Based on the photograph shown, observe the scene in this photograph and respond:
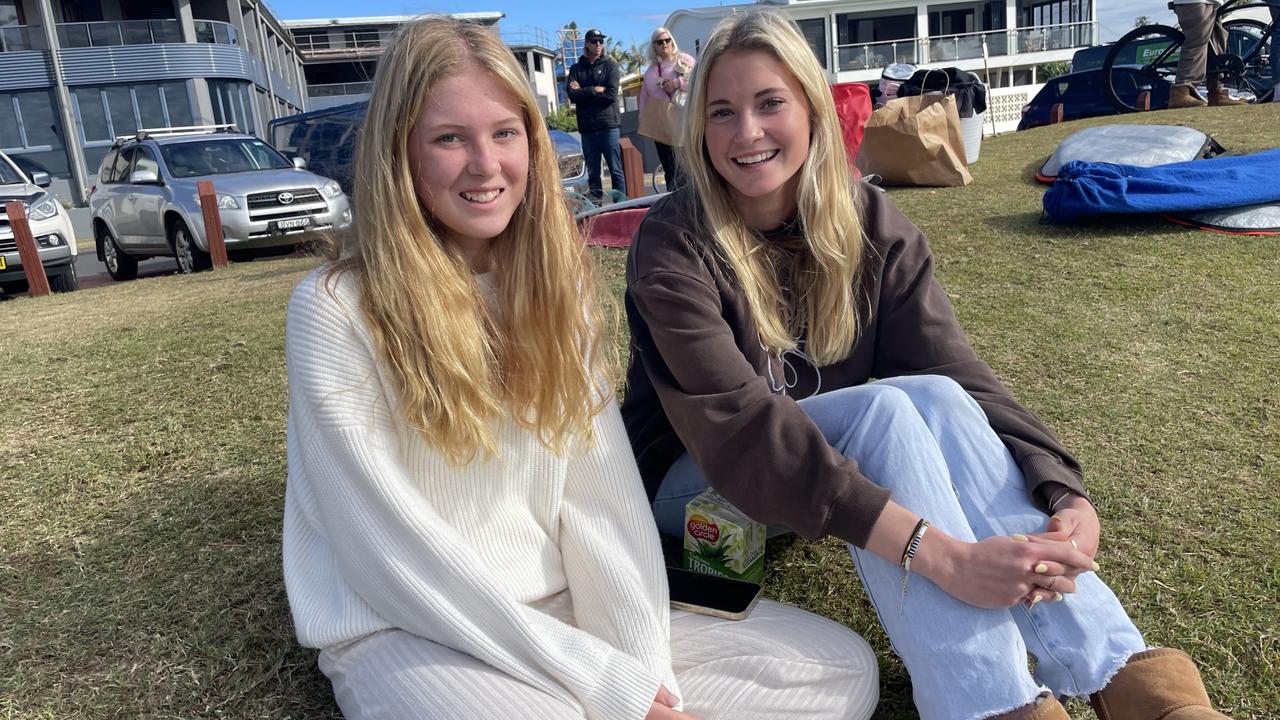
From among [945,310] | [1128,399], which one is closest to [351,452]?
[945,310]

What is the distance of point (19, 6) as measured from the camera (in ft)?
92.2

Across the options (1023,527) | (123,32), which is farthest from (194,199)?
(123,32)

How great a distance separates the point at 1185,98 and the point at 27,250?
13240 millimetres

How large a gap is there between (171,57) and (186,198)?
899 inches

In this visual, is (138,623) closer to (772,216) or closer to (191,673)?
(191,673)

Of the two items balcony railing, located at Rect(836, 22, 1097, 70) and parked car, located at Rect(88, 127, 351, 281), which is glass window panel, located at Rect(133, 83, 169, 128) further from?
balcony railing, located at Rect(836, 22, 1097, 70)

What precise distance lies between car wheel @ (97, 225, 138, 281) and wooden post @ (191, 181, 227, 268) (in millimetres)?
1908

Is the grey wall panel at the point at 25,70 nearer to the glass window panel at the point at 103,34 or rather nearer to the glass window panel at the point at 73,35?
the glass window panel at the point at 73,35

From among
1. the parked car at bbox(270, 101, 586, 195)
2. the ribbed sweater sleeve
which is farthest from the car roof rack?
the ribbed sweater sleeve

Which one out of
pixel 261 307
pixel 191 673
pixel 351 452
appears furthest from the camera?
pixel 261 307

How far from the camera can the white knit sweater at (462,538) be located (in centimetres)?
167

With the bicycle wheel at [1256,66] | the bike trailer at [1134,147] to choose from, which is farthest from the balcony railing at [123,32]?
the bike trailer at [1134,147]

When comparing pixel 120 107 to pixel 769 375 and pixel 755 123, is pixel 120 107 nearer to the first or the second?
pixel 755 123

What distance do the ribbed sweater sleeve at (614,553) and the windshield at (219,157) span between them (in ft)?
32.1
